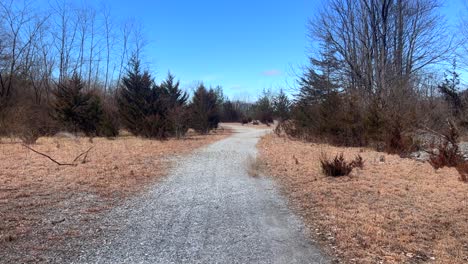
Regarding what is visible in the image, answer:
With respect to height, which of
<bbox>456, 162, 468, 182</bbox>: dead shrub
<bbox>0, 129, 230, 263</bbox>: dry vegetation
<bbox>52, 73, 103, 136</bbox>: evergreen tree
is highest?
<bbox>52, 73, 103, 136</bbox>: evergreen tree

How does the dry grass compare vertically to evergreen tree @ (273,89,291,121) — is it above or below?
below

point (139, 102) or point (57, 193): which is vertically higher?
point (139, 102)

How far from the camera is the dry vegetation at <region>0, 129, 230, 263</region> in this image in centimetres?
477

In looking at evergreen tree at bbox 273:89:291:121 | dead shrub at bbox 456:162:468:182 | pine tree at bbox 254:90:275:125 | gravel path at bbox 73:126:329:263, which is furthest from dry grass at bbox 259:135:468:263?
pine tree at bbox 254:90:275:125

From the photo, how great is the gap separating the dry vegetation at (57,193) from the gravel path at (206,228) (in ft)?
1.65

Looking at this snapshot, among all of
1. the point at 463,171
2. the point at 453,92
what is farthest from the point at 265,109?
the point at 463,171

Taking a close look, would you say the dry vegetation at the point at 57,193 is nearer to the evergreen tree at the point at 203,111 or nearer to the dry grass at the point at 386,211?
the dry grass at the point at 386,211

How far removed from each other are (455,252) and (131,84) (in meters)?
23.3

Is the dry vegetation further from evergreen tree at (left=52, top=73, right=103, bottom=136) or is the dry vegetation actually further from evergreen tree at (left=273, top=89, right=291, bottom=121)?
evergreen tree at (left=273, top=89, right=291, bottom=121)

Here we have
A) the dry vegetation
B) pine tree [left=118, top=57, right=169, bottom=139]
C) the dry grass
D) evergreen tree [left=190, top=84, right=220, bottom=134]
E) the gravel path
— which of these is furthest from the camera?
evergreen tree [left=190, top=84, right=220, bottom=134]

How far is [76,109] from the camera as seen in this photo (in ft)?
84.2

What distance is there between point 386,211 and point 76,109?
77.3 feet

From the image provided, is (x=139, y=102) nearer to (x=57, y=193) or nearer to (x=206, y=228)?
(x=57, y=193)

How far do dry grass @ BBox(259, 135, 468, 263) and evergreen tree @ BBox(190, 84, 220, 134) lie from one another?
75.7 ft
